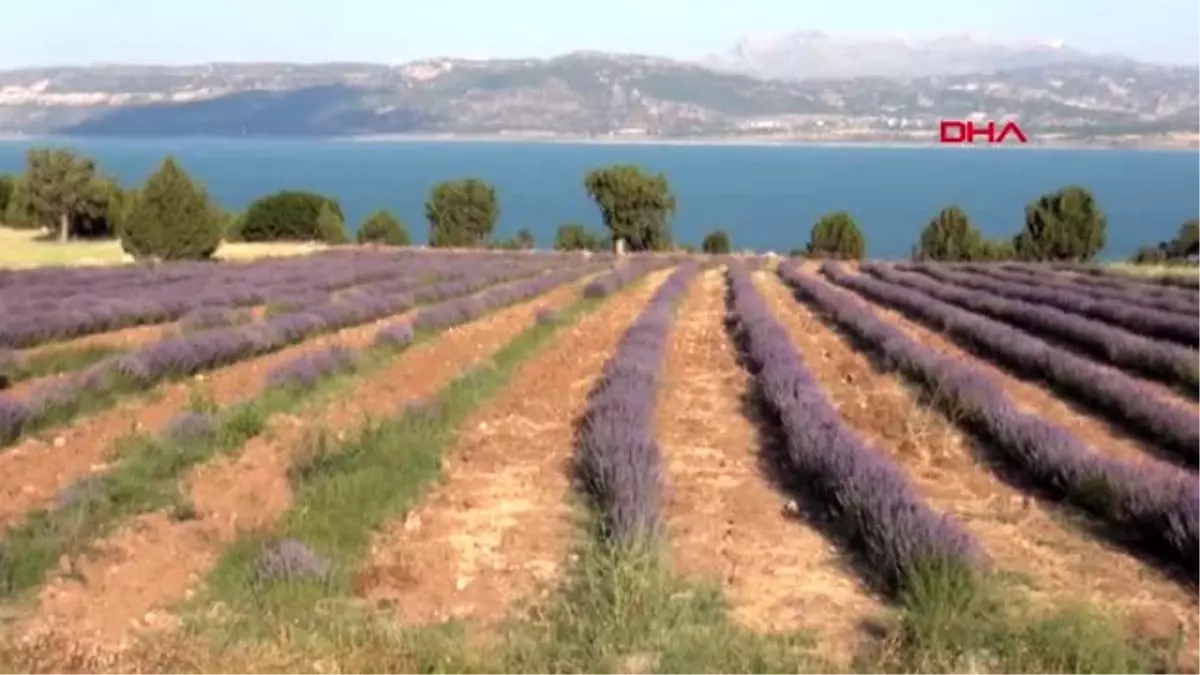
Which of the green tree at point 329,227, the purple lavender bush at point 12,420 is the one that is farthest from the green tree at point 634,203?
the purple lavender bush at point 12,420

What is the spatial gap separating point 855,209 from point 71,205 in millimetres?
105031

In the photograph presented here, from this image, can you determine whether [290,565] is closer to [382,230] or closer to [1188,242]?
[382,230]

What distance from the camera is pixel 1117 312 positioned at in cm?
1917

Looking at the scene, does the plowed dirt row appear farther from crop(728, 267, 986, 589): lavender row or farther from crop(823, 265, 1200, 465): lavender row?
crop(823, 265, 1200, 465): lavender row

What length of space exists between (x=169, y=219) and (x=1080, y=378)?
114 ft

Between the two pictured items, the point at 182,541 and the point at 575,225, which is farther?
the point at 575,225

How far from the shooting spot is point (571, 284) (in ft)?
97.0

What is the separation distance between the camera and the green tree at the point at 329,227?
219 ft

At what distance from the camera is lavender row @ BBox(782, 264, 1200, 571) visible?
23.6ft

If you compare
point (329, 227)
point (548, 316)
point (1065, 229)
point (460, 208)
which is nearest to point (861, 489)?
point (548, 316)

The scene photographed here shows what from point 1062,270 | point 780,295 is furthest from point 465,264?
point 1062,270

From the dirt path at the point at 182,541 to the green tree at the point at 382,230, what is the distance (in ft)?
178

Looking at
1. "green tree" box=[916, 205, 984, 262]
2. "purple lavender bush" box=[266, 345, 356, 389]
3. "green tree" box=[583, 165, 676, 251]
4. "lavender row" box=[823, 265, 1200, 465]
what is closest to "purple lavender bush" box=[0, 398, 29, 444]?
"purple lavender bush" box=[266, 345, 356, 389]

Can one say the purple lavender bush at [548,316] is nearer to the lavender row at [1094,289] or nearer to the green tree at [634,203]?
the lavender row at [1094,289]
